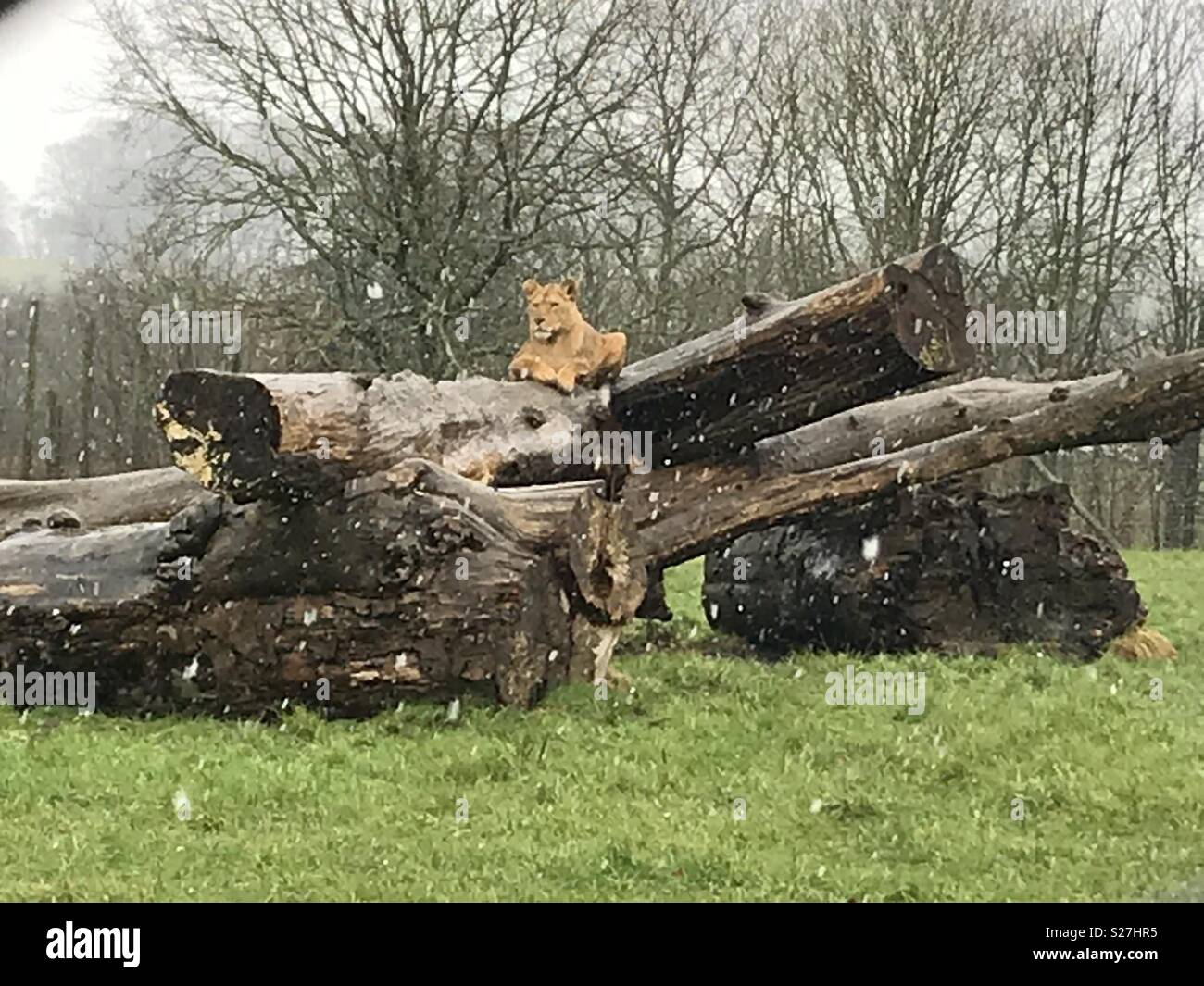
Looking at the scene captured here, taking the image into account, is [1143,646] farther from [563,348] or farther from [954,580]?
[563,348]

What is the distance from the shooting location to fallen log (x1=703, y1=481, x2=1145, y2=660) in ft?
23.5

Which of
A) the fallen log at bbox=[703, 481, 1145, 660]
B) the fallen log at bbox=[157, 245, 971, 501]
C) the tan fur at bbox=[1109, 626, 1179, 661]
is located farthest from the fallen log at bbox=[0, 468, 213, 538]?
the tan fur at bbox=[1109, 626, 1179, 661]

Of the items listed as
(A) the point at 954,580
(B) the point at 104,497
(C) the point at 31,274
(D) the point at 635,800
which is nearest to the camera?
(D) the point at 635,800

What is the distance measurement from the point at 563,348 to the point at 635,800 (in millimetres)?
3222

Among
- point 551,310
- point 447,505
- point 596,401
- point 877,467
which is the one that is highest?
point 551,310

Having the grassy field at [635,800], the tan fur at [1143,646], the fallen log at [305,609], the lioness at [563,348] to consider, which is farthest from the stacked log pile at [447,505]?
the tan fur at [1143,646]

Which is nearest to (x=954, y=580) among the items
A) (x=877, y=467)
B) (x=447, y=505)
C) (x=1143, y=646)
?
(x=877, y=467)

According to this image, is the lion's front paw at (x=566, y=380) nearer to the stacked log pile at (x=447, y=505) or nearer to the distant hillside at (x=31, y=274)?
the stacked log pile at (x=447, y=505)

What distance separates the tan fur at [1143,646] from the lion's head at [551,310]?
297cm

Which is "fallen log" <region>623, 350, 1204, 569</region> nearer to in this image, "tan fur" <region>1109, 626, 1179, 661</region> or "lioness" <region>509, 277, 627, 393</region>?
"lioness" <region>509, 277, 627, 393</region>

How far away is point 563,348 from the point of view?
6.97m


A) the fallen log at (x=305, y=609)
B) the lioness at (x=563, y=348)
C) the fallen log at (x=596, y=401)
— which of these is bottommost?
the fallen log at (x=305, y=609)

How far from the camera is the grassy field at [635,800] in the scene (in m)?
3.30
